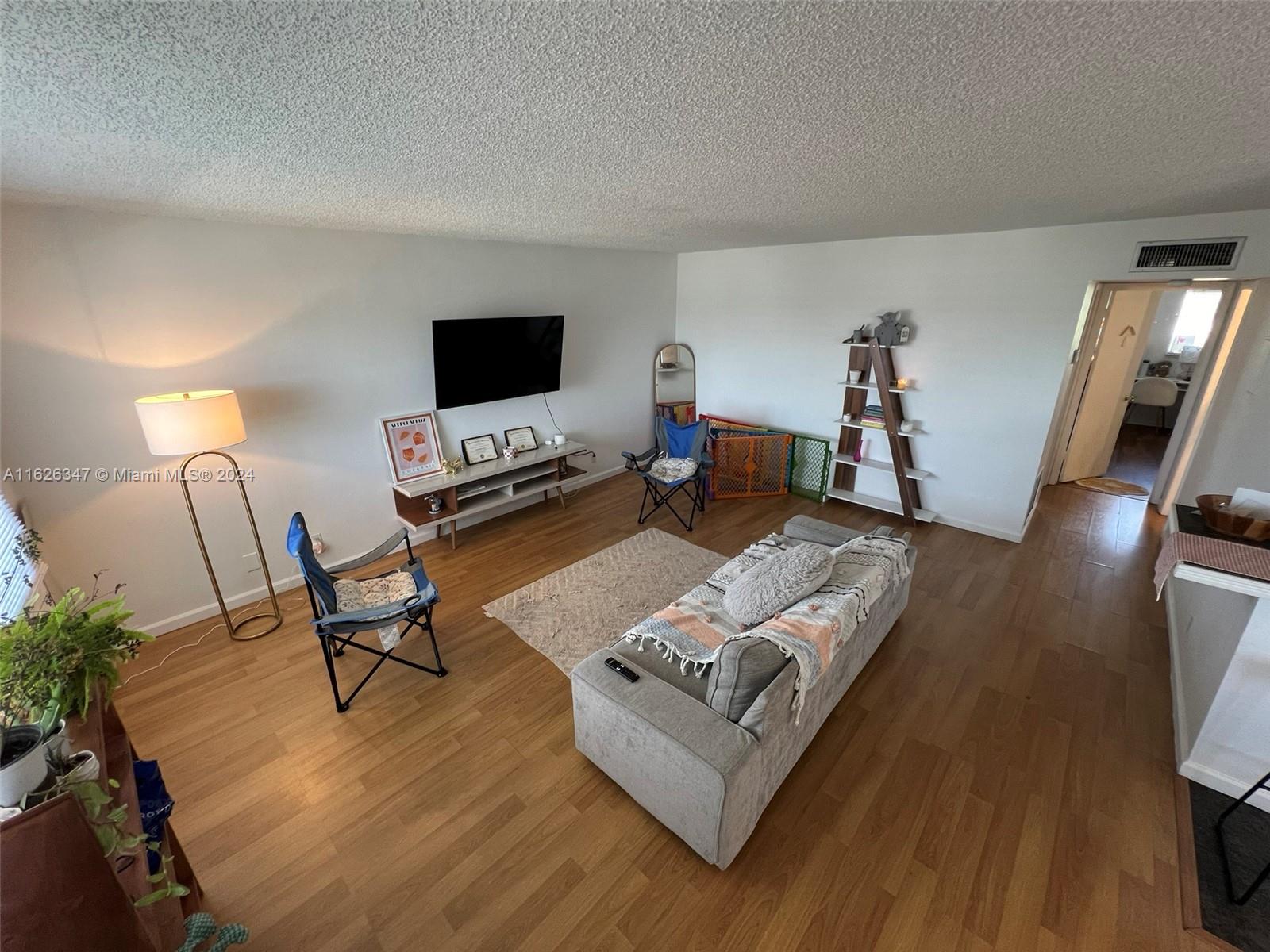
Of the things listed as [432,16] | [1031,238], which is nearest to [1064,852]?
[432,16]

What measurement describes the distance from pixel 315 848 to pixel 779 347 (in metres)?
4.82

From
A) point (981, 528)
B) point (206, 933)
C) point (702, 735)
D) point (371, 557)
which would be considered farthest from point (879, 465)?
point (206, 933)

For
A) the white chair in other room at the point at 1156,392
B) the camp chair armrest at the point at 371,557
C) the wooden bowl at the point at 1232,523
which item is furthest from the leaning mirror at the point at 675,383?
the white chair in other room at the point at 1156,392

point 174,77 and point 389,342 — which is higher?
point 174,77

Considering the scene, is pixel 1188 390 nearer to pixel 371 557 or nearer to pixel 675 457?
pixel 675 457

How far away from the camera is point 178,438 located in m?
2.37

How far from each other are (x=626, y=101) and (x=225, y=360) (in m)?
2.91

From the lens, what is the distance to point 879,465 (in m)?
4.52

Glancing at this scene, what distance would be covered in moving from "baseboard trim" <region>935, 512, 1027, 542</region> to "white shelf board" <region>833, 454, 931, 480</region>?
1.38 ft

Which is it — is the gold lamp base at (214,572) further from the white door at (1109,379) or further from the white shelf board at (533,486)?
the white door at (1109,379)

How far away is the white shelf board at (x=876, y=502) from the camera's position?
432 cm

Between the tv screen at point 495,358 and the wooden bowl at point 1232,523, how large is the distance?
12.9 ft

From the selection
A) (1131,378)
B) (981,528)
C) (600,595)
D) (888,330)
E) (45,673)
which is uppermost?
(888,330)

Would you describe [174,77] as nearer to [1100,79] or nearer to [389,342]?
[1100,79]
